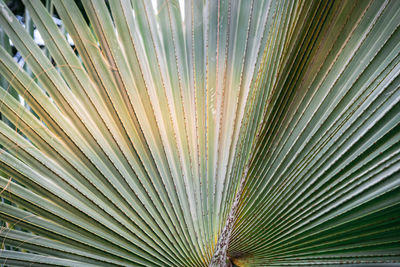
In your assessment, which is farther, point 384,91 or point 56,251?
point 56,251

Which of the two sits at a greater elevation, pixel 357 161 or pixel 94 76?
pixel 94 76

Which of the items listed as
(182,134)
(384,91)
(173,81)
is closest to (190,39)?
(173,81)

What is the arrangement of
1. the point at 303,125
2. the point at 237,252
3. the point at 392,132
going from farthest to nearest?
the point at 237,252
the point at 303,125
the point at 392,132

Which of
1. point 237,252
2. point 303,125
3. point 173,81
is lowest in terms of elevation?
point 237,252

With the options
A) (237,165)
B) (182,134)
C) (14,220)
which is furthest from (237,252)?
(14,220)

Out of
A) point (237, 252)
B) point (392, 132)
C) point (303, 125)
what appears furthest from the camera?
point (237, 252)

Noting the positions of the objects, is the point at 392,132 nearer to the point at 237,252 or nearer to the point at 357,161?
the point at 357,161
